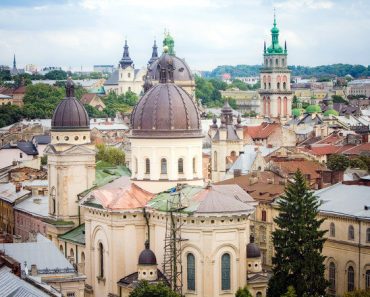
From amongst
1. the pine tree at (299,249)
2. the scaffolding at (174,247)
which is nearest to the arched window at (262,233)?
the pine tree at (299,249)

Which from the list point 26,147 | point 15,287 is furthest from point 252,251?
point 26,147

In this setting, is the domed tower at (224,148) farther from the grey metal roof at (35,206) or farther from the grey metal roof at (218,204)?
the grey metal roof at (218,204)

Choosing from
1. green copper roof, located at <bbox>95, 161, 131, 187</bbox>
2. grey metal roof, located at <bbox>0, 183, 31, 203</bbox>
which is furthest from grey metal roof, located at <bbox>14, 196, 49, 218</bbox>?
green copper roof, located at <bbox>95, 161, 131, 187</bbox>

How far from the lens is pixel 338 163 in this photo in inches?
4316

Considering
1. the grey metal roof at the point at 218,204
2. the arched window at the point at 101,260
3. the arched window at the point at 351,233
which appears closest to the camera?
the grey metal roof at the point at 218,204

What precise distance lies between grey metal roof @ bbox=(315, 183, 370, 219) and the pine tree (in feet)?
16.2

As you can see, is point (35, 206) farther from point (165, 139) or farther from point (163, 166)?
point (165, 139)

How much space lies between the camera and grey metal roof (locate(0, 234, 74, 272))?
58.1 meters

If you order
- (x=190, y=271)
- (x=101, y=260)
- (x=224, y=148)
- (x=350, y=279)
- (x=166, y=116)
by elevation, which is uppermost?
(x=166, y=116)

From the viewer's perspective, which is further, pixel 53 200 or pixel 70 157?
pixel 53 200

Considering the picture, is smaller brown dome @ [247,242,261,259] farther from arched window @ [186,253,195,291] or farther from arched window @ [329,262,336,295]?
arched window @ [329,262,336,295]

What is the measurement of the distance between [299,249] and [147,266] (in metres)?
8.97

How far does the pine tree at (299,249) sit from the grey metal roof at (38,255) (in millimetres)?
12281

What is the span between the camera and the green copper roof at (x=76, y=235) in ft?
237
